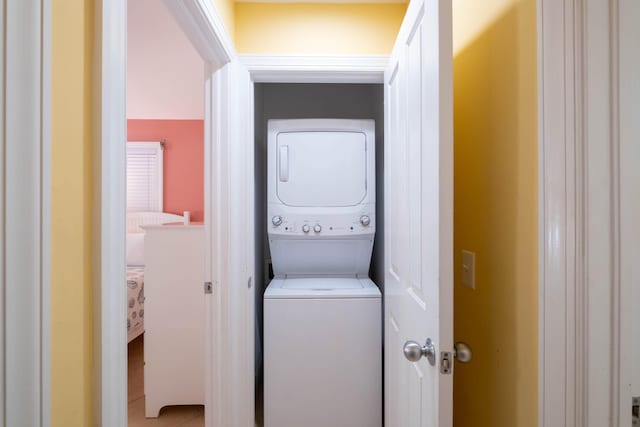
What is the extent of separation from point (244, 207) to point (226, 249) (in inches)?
11.1

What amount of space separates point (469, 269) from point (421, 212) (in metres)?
0.30

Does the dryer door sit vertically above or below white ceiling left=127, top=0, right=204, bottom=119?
below

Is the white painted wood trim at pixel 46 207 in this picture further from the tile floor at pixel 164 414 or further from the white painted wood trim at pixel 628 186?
the tile floor at pixel 164 414

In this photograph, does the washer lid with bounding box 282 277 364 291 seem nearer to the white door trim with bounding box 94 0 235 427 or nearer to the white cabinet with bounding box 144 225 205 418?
the white cabinet with bounding box 144 225 205 418

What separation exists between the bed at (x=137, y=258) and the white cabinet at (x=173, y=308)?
30.9 inches

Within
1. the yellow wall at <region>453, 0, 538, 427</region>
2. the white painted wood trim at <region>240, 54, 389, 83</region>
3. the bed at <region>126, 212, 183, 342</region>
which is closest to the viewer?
the yellow wall at <region>453, 0, 538, 427</region>

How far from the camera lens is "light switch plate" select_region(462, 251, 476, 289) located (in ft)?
3.39

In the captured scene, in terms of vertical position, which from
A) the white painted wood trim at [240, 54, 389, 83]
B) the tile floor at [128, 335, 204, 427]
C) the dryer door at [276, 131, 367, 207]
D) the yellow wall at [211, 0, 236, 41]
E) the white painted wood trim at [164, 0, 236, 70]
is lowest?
the tile floor at [128, 335, 204, 427]

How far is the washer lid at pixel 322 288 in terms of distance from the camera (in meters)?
1.82

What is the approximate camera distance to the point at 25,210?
0.42 metres

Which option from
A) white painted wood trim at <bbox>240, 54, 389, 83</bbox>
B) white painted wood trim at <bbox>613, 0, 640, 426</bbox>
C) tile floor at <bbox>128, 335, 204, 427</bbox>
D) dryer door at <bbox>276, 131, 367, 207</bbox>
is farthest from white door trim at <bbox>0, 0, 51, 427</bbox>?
tile floor at <bbox>128, 335, 204, 427</bbox>

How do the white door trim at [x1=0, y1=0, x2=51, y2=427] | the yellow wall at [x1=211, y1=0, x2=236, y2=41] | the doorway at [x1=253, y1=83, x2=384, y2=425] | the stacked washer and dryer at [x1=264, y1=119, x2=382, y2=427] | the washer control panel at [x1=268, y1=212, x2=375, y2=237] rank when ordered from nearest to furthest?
1. the white door trim at [x1=0, y1=0, x2=51, y2=427]
2. the yellow wall at [x1=211, y1=0, x2=236, y2=41]
3. the stacked washer and dryer at [x1=264, y1=119, x2=382, y2=427]
4. the washer control panel at [x1=268, y1=212, x2=375, y2=237]
5. the doorway at [x1=253, y1=83, x2=384, y2=425]

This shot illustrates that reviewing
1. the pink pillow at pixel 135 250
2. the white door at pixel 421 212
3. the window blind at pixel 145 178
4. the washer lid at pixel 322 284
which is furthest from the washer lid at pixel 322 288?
the window blind at pixel 145 178

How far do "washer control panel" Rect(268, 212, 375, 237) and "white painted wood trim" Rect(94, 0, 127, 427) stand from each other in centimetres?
145
